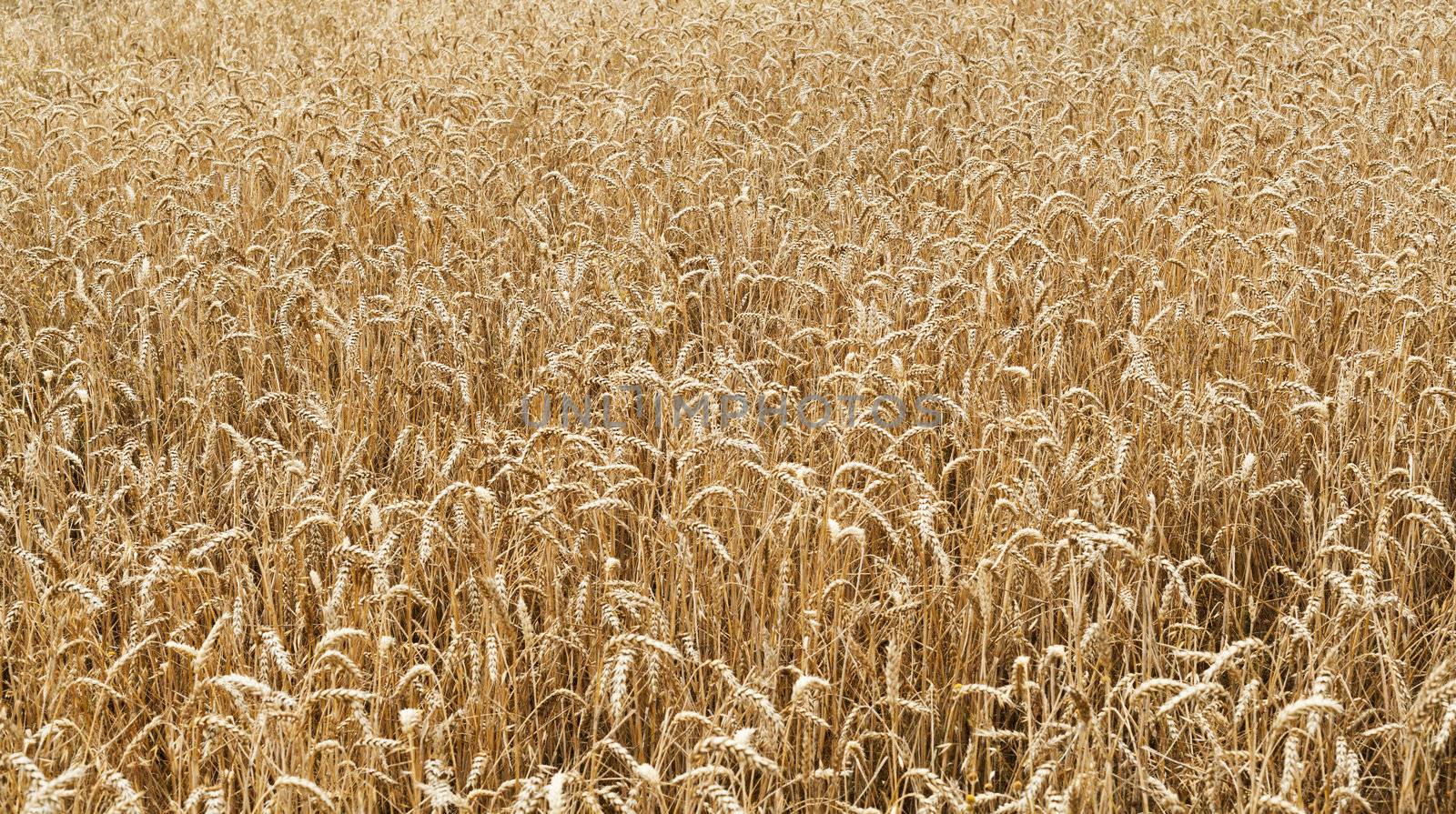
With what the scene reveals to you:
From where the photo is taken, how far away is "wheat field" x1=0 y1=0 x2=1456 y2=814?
1.95 meters

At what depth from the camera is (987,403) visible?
2842 mm

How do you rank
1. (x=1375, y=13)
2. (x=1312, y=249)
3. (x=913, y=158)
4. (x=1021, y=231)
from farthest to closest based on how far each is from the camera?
(x=1375, y=13) < (x=913, y=158) < (x=1312, y=249) < (x=1021, y=231)

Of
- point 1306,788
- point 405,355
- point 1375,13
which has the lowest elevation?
point 1306,788

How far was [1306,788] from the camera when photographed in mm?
1935

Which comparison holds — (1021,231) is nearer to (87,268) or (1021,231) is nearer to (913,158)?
(913,158)

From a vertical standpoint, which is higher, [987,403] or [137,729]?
[987,403]

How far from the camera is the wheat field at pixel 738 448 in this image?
195 centimetres

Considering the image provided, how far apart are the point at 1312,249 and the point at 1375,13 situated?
13.9 feet

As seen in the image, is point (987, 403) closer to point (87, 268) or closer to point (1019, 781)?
point (1019, 781)

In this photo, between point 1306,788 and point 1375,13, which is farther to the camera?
point 1375,13

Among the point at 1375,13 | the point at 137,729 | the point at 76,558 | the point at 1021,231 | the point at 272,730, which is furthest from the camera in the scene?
the point at 1375,13

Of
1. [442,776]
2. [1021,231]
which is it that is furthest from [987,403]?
[442,776]

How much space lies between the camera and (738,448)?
8.67ft

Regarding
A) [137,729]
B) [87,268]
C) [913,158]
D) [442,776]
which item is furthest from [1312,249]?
[87,268]
